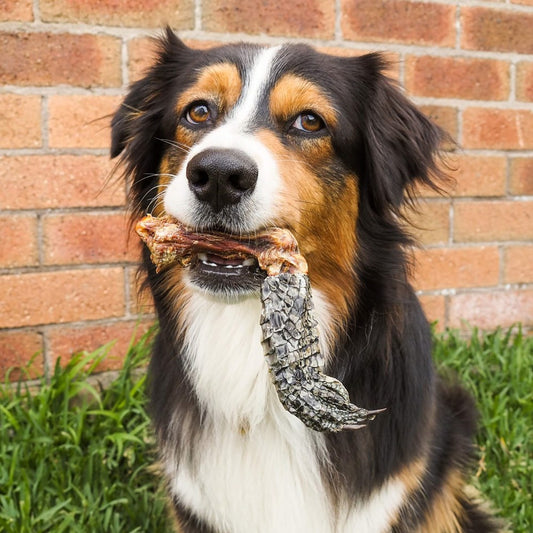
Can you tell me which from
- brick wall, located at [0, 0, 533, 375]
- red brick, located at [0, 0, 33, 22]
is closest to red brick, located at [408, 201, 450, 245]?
brick wall, located at [0, 0, 533, 375]

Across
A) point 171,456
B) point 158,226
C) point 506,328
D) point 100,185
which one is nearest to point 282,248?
point 158,226

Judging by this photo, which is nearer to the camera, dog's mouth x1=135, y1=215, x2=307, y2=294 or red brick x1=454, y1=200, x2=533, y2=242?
dog's mouth x1=135, y1=215, x2=307, y2=294

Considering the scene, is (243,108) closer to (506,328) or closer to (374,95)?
(374,95)

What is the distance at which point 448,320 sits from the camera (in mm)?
3029

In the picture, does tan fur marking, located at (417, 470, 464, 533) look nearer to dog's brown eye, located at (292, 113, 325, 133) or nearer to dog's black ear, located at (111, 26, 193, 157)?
dog's brown eye, located at (292, 113, 325, 133)

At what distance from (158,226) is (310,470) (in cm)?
77

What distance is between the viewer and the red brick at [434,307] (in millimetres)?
2958

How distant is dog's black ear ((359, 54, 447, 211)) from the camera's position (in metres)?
1.74

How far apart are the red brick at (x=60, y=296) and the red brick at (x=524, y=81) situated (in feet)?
6.61

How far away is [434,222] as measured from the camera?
2904 millimetres

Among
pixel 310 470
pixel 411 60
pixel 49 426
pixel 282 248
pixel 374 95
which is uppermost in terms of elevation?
pixel 411 60

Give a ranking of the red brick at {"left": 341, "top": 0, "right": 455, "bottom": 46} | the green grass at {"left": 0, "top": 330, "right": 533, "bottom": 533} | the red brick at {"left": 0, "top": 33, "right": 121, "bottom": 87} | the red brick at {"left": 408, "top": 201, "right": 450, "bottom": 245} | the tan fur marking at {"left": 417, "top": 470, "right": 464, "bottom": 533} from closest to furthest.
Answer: the tan fur marking at {"left": 417, "top": 470, "right": 464, "bottom": 533} → the green grass at {"left": 0, "top": 330, "right": 533, "bottom": 533} → the red brick at {"left": 0, "top": 33, "right": 121, "bottom": 87} → the red brick at {"left": 341, "top": 0, "right": 455, "bottom": 46} → the red brick at {"left": 408, "top": 201, "right": 450, "bottom": 245}

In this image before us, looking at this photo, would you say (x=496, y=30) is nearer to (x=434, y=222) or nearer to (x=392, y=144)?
(x=434, y=222)

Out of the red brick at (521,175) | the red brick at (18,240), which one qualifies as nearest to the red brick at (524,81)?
the red brick at (521,175)
